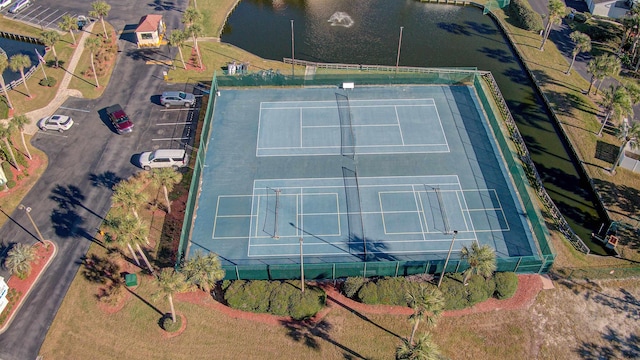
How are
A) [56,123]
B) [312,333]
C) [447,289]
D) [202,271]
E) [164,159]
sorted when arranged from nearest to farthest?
[202,271]
[312,333]
[447,289]
[164,159]
[56,123]

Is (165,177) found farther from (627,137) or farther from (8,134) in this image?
(627,137)

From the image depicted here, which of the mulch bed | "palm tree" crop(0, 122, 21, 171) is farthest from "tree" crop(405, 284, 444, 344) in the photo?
"palm tree" crop(0, 122, 21, 171)

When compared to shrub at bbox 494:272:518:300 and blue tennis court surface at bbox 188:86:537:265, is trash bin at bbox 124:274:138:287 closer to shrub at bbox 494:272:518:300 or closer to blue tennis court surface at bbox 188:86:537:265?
blue tennis court surface at bbox 188:86:537:265

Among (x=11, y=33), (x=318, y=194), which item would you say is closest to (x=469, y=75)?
(x=318, y=194)

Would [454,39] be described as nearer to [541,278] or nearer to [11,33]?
[541,278]

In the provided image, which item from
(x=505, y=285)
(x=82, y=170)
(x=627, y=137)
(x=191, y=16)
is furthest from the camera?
(x=191, y=16)

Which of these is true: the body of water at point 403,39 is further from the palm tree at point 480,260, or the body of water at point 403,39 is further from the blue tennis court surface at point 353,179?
the palm tree at point 480,260

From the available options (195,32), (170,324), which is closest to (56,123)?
(195,32)
